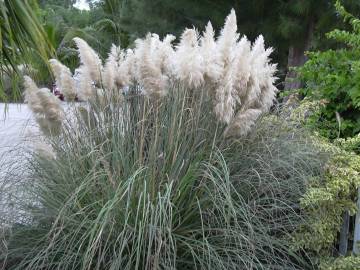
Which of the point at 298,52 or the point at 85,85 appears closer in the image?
the point at 85,85

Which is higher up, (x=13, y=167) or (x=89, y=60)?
(x=89, y=60)

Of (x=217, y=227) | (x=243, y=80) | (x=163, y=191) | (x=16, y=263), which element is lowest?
(x=16, y=263)

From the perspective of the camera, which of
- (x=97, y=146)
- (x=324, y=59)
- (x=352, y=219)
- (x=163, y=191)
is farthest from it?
(x=324, y=59)

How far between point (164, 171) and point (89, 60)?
994 mm

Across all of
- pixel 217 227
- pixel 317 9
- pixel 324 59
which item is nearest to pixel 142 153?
pixel 217 227

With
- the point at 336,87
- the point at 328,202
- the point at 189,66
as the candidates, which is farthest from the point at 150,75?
the point at 336,87

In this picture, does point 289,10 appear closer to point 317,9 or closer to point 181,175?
point 317,9

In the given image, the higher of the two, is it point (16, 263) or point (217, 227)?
point (217, 227)

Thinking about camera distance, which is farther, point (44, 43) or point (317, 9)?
point (317, 9)

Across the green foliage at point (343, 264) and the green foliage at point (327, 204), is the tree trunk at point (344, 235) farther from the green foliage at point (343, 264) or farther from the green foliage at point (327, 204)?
the green foliage at point (343, 264)

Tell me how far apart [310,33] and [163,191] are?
7.24 m

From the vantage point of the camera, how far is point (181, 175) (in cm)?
310

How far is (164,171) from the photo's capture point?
3.08 metres

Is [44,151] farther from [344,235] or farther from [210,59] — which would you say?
[344,235]
